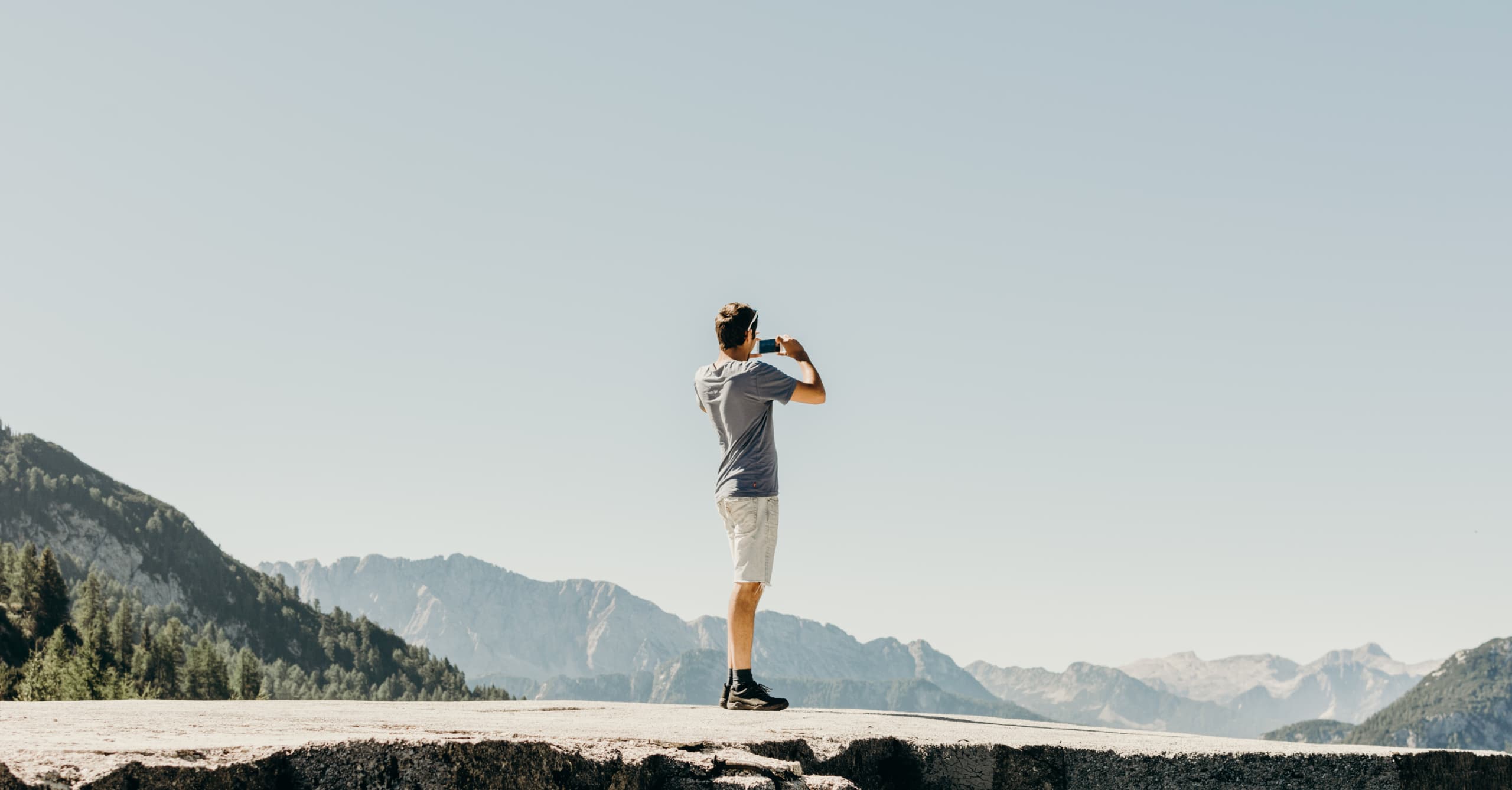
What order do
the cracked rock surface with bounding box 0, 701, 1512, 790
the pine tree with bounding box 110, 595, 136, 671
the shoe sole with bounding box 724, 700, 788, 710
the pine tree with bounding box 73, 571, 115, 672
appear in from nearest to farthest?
the cracked rock surface with bounding box 0, 701, 1512, 790
the shoe sole with bounding box 724, 700, 788, 710
the pine tree with bounding box 73, 571, 115, 672
the pine tree with bounding box 110, 595, 136, 671

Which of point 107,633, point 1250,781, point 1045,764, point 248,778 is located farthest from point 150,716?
point 107,633

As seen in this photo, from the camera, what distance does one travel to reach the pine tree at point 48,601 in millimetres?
116750

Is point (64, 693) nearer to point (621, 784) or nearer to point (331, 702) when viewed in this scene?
point (331, 702)

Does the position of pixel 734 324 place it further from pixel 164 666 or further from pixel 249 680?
pixel 249 680

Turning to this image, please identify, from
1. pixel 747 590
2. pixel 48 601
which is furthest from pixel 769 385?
pixel 48 601

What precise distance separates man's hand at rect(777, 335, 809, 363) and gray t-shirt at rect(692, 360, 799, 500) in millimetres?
266

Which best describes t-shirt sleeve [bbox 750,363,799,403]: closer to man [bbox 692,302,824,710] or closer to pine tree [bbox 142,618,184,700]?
man [bbox 692,302,824,710]

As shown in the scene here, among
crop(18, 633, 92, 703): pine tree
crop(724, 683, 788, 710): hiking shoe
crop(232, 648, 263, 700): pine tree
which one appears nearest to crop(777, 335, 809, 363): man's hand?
crop(724, 683, 788, 710): hiking shoe

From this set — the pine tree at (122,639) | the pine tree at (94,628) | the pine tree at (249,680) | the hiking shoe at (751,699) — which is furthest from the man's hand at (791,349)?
the pine tree at (249,680)

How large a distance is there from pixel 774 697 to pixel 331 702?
13.3 ft

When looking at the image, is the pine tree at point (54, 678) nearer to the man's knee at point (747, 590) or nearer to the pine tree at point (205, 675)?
the pine tree at point (205, 675)

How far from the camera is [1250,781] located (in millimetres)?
7879

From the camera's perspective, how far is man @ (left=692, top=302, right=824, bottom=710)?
9.67 metres

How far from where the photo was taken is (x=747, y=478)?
971 cm
